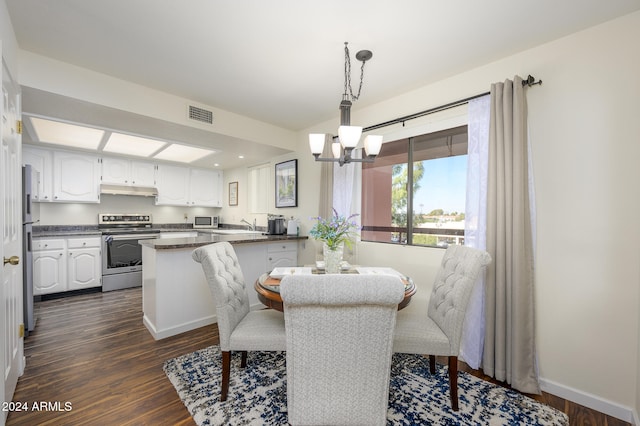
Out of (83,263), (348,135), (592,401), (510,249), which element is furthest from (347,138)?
(83,263)

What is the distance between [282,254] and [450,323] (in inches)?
92.3

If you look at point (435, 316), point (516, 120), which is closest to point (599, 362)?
point (435, 316)

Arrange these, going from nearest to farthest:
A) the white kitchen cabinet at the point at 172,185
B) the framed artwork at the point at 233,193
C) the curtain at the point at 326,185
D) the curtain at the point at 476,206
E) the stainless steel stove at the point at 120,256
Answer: the curtain at the point at 476,206 → the curtain at the point at 326,185 → the stainless steel stove at the point at 120,256 → the white kitchen cabinet at the point at 172,185 → the framed artwork at the point at 233,193

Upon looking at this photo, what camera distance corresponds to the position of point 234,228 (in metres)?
5.59

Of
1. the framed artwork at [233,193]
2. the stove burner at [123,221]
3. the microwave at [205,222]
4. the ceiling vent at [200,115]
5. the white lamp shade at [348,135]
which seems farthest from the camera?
the microwave at [205,222]

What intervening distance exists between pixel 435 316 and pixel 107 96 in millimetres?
3212

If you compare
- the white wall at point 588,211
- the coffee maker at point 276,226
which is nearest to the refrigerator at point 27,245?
the coffee maker at point 276,226

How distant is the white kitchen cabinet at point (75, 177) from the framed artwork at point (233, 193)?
2122 millimetres

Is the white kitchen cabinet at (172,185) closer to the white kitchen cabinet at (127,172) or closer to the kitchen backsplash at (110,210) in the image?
the white kitchen cabinet at (127,172)

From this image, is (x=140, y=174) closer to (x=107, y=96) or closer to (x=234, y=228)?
(x=234, y=228)

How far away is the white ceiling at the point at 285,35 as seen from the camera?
168cm

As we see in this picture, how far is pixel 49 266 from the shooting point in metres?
3.86

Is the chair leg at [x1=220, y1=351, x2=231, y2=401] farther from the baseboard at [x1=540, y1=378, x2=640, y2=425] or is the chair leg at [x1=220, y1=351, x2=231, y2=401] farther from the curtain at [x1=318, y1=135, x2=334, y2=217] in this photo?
the baseboard at [x1=540, y1=378, x2=640, y2=425]

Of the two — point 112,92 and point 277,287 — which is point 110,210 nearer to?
point 112,92
